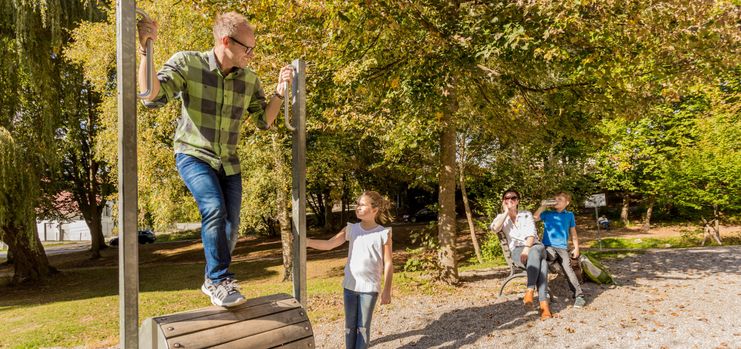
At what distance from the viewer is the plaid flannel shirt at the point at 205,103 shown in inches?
101

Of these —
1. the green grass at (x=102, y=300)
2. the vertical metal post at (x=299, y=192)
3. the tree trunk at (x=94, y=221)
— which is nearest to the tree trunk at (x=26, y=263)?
the green grass at (x=102, y=300)

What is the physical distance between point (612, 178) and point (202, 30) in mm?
19067

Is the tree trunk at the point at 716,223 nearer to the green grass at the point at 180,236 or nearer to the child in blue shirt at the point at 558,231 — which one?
the child in blue shirt at the point at 558,231

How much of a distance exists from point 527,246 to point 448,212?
2.92 meters

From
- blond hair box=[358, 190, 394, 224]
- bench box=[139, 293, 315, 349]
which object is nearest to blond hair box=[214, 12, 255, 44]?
bench box=[139, 293, 315, 349]

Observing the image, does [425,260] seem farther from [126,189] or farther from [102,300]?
[102,300]

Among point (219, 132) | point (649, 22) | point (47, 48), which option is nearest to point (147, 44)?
point (219, 132)

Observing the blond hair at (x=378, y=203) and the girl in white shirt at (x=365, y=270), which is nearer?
the girl in white shirt at (x=365, y=270)

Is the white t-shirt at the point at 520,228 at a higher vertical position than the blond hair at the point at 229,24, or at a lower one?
lower

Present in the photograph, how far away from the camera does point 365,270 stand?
3666 millimetres

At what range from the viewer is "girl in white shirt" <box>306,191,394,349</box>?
366 cm

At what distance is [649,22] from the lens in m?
5.81

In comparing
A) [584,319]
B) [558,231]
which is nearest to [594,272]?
[558,231]

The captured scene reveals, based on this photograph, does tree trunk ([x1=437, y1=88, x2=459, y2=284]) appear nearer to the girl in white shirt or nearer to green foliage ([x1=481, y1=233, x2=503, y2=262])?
the girl in white shirt
